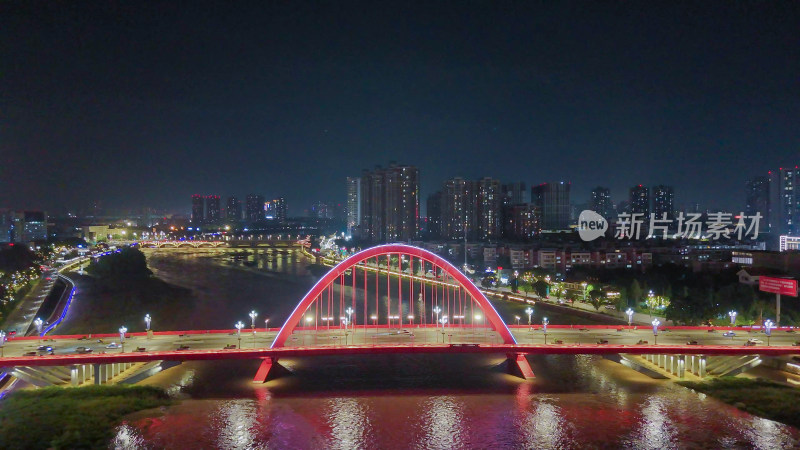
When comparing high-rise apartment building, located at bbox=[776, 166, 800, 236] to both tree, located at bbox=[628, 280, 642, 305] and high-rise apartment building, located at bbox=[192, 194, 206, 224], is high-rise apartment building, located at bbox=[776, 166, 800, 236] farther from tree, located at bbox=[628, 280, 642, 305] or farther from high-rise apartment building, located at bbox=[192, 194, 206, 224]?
high-rise apartment building, located at bbox=[192, 194, 206, 224]

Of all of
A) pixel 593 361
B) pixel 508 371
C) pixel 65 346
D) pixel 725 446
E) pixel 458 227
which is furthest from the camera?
pixel 458 227

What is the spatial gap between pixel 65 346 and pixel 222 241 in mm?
49572

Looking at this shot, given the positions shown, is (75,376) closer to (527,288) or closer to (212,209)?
(527,288)

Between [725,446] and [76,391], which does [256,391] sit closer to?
[76,391]

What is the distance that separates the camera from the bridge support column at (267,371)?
12281 millimetres

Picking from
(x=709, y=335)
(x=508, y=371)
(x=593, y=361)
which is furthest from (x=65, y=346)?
(x=709, y=335)

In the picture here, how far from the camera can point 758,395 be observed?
11.5 m

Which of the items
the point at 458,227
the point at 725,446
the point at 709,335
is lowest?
the point at 725,446

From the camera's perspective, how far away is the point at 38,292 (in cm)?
2519

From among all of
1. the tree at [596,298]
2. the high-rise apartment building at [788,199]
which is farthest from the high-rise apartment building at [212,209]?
the tree at [596,298]

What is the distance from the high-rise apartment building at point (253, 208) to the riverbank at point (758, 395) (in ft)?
344

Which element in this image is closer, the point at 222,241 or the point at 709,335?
the point at 709,335

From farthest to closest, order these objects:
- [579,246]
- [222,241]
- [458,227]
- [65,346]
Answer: [222,241] → [458,227] → [579,246] → [65,346]

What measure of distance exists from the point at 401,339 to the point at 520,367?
2.52m
